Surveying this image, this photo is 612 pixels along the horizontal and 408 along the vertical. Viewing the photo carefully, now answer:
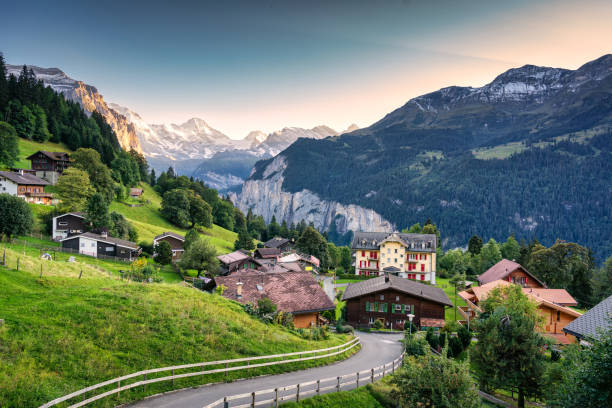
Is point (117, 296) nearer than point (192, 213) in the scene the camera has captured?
Yes

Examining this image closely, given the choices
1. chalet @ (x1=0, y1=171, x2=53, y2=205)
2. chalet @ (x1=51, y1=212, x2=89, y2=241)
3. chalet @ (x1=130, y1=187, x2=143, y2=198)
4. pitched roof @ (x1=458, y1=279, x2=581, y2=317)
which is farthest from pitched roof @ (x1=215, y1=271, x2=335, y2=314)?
chalet @ (x1=130, y1=187, x2=143, y2=198)

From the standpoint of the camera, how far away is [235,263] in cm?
6744

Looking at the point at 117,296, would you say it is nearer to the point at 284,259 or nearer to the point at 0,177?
the point at 284,259

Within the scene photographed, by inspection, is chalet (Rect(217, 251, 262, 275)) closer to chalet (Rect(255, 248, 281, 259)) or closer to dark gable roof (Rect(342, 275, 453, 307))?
chalet (Rect(255, 248, 281, 259))

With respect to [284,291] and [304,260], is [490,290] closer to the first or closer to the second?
[284,291]

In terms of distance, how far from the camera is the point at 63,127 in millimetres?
110312

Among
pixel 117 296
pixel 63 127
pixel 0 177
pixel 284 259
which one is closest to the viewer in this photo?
pixel 117 296

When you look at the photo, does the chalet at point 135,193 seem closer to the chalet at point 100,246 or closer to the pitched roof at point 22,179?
the pitched roof at point 22,179

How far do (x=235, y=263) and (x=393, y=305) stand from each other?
31435 millimetres

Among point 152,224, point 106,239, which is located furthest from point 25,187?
point 106,239

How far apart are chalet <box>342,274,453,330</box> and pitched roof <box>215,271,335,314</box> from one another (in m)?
10.7

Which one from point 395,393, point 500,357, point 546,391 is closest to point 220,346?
point 395,393

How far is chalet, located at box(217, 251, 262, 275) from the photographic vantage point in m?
66.6

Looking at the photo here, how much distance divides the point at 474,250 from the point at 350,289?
211ft
